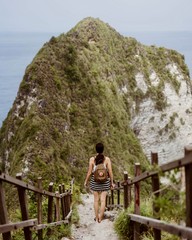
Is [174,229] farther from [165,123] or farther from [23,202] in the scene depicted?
[165,123]

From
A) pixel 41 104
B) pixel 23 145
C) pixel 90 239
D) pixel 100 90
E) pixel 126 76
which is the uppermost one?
pixel 126 76

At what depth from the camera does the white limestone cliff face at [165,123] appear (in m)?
54.0

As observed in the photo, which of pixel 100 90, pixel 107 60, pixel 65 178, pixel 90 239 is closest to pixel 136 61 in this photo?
pixel 107 60

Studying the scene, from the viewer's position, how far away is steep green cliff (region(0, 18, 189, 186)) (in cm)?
3147

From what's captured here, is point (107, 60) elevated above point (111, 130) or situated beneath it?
elevated above

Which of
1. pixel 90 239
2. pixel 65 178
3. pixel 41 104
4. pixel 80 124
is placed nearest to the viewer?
pixel 90 239

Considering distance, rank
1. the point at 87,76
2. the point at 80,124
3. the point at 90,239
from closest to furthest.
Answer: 1. the point at 90,239
2. the point at 80,124
3. the point at 87,76

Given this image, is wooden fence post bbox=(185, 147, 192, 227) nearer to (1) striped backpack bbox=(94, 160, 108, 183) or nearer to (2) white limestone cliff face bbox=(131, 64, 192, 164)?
(1) striped backpack bbox=(94, 160, 108, 183)

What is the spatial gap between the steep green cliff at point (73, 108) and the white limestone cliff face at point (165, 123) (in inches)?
60.0

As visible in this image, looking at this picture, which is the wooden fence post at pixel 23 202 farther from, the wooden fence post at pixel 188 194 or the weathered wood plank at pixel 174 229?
the wooden fence post at pixel 188 194

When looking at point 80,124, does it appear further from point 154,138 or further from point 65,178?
point 154,138

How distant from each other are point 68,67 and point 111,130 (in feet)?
24.2

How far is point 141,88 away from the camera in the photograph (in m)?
54.7

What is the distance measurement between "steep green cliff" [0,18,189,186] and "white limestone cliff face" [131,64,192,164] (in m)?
1.52
